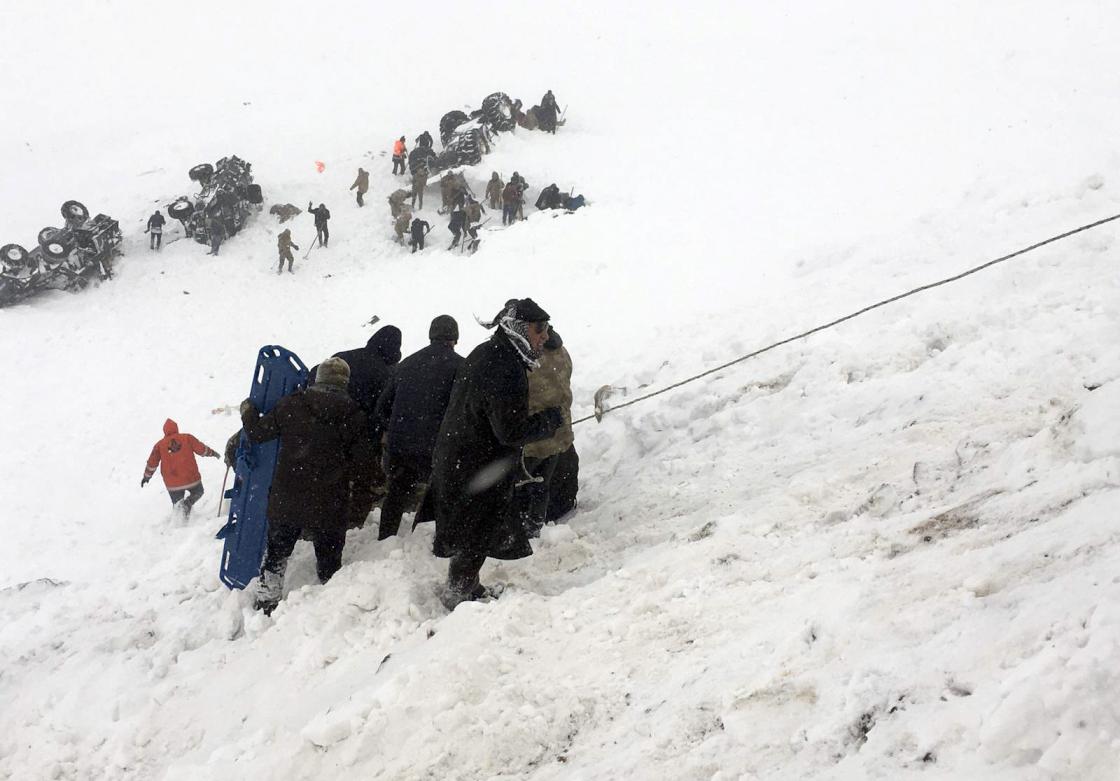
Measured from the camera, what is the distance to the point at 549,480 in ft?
16.8

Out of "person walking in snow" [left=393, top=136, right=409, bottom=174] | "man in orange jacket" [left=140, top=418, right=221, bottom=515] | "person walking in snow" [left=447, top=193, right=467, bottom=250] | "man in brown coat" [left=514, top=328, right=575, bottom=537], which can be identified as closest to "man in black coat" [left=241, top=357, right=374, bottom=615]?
"man in brown coat" [left=514, top=328, right=575, bottom=537]

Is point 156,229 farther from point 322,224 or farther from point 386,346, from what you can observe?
point 386,346

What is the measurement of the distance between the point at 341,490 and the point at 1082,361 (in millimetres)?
4543

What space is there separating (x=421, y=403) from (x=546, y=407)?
0.80m

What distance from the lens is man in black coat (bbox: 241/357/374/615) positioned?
446 cm

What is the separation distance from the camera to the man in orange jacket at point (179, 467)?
770 cm

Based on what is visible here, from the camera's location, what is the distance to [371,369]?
220 inches

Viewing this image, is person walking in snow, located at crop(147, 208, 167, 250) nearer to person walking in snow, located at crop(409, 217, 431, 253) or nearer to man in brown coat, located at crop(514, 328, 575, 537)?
person walking in snow, located at crop(409, 217, 431, 253)

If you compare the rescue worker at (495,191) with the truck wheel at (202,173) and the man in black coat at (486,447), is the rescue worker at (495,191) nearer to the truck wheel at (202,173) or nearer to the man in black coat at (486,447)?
the truck wheel at (202,173)

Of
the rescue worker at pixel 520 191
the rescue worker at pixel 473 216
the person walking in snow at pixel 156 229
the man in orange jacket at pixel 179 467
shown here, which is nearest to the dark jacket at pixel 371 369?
the man in orange jacket at pixel 179 467

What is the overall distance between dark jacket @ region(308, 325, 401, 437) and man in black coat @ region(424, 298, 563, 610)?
148 centimetres

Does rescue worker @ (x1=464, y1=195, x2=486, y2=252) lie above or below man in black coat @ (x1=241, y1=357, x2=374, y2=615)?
above

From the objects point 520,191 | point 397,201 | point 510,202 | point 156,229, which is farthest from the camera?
point 397,201

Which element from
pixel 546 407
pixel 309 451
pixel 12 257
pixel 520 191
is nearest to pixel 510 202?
pixel 520 191
